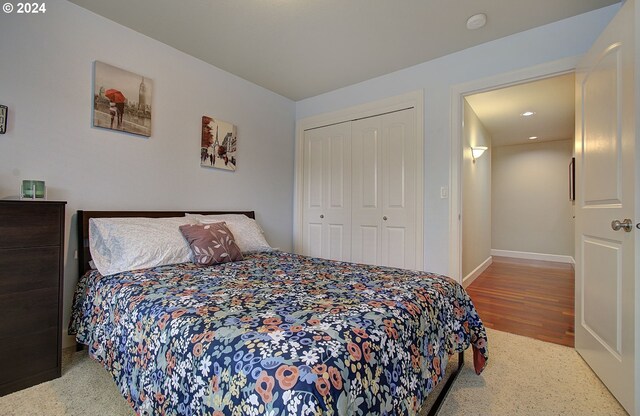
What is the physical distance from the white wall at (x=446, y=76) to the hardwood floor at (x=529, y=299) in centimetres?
81

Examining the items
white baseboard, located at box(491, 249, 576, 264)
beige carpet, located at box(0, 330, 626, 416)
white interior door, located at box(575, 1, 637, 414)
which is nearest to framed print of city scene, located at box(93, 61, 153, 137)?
beige carpet, located at box(0, 330, 626, 416)

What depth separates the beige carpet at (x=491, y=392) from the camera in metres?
1.50

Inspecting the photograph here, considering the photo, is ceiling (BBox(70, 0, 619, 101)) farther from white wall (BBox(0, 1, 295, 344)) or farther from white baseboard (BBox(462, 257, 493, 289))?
white baseboard (BBox(462, 257, 493, 289))

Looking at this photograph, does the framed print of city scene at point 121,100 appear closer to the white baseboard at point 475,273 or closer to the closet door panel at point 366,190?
the closet door panel at point 366,190

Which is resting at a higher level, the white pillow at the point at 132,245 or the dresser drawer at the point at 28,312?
the white pillow at the point at 132,245

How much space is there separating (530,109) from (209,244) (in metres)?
4.56

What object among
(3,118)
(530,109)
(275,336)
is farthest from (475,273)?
(3,118)

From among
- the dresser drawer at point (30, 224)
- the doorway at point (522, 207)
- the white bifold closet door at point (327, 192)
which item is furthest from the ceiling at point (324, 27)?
the dresser drawer at point (30, 224)

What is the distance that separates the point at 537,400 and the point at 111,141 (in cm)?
328

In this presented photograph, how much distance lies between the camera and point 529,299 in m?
3.42

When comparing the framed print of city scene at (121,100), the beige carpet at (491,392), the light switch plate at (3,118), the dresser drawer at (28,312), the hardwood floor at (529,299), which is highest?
the framed print of city scene at (121,100)

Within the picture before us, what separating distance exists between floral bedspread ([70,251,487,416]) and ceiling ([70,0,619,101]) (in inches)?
73.5

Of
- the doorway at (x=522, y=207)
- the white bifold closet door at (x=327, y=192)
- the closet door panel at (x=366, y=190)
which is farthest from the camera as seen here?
the white bifold closet door at (x=327, y=192)

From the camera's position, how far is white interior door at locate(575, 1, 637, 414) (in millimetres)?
1499
